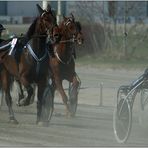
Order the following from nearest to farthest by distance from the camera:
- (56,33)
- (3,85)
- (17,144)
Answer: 1. (17,144)
2. (56,33)
3. (3,85)

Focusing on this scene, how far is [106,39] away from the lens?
125 ft

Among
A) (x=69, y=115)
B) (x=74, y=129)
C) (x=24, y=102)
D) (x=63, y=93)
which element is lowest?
(x=69, y=115)

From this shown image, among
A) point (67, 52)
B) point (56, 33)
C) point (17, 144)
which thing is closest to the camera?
point (17, 144)

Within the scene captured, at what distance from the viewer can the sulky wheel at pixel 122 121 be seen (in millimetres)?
10750

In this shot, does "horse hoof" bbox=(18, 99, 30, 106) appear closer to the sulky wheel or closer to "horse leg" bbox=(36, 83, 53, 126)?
"horse leg" bbox=(36, 83, 53, 126)

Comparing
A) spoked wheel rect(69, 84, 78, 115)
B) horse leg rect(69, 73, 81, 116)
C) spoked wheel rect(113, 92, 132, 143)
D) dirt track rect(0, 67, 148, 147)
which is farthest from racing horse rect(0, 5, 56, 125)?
spoked wheel rect(113, 92, 132, 143)

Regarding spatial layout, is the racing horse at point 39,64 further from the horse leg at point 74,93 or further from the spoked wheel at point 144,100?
the spoked wheel at point 144,100

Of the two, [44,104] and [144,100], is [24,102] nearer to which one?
[44,104]

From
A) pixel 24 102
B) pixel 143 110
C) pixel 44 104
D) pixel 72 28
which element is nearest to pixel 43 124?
pixel 44 104

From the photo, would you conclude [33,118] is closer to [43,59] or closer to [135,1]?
[43,59]

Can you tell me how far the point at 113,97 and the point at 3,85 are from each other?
581 centimetres

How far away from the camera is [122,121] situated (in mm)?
10906

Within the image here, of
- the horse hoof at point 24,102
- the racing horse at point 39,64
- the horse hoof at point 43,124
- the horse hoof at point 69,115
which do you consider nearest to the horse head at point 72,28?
the horse hoof at point 69,115

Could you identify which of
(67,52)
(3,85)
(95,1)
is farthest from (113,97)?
(95,1)
